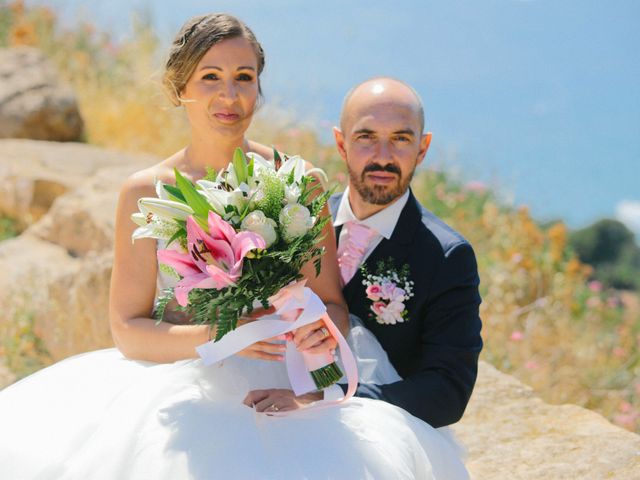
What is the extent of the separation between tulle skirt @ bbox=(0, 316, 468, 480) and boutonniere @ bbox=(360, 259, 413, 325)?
0.52m

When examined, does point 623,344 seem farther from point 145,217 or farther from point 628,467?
point 145,217

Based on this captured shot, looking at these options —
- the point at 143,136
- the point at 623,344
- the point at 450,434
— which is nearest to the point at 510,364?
the point at 623,344

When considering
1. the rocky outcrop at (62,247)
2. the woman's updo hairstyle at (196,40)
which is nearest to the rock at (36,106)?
the rocky outcrop at (62,247)

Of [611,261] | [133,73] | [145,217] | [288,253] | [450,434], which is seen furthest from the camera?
[611,261]

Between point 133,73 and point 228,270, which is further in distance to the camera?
point 133,73

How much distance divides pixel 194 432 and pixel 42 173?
5843 mm

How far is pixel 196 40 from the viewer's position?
330 cm

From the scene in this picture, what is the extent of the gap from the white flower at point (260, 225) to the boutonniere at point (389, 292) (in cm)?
94

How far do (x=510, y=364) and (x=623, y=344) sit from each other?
1.55 metres

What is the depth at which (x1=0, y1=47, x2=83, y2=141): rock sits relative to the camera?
31.2 feet

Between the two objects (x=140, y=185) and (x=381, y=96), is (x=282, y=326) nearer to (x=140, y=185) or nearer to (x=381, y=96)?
(x=140, y=185)

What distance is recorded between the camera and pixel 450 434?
3.34 m

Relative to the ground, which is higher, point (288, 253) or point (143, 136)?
point (143, 136)

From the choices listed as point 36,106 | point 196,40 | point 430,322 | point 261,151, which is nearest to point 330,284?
point 430,322
